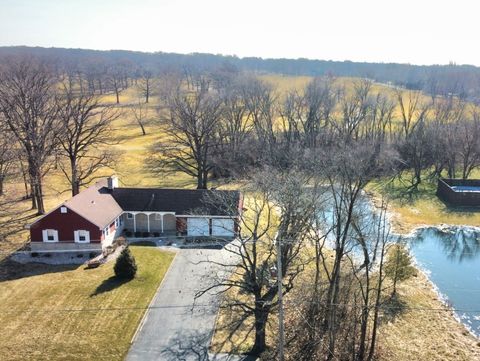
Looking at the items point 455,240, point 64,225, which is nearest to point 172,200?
point 64,225

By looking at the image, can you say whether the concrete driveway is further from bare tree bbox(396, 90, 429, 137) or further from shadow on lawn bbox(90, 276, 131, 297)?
bare tree bbox(396, 90, 429, 137)

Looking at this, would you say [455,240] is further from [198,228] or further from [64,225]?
[64,225]

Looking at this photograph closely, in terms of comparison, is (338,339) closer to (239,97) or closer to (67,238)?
(67,238)

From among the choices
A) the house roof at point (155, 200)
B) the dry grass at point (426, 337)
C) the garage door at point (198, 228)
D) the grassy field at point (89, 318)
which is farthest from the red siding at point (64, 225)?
the dry grass at point (426, 337)

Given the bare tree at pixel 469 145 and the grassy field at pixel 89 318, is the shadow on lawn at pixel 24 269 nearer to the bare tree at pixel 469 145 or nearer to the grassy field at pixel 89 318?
Result: the grassy field at pixel 89 318

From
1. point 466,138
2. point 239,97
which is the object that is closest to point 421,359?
point 466,138

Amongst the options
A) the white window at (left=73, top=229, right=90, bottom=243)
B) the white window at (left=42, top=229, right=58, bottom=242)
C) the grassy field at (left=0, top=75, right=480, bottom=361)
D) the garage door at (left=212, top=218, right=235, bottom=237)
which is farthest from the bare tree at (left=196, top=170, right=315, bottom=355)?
the white window at (left=42, top=229, right=58, bottom=242)
